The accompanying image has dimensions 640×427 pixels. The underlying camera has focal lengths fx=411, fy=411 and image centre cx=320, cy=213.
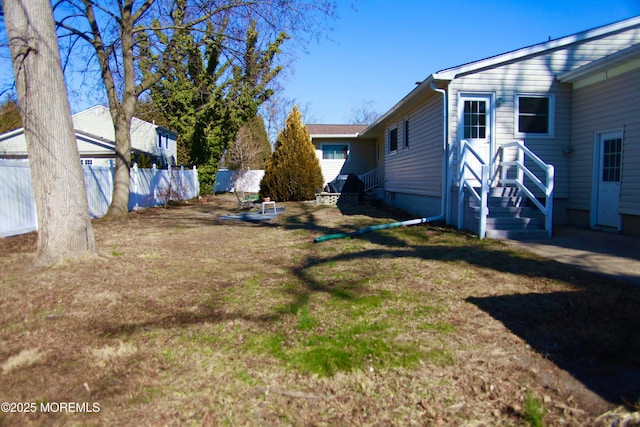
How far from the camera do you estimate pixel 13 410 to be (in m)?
2.47

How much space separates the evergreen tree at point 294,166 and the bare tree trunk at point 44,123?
14104 mm

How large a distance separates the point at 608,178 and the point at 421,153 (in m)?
4.76

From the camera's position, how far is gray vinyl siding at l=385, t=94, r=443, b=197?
10.7 metres

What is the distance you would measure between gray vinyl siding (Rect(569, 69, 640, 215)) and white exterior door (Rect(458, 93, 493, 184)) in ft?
6.65

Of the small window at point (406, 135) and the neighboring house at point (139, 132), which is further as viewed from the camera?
the neighboring house at point (139, 132)

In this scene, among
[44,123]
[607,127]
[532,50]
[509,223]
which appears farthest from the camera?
[532,50]

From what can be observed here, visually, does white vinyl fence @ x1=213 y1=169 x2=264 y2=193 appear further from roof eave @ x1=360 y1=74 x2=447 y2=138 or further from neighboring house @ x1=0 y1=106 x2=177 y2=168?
roof eave @ x1=360 y1=74 x2=447 y2=138

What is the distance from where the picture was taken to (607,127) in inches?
347

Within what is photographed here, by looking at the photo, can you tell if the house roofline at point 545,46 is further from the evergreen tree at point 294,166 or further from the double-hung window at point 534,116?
the evergreen tree at point 294,166

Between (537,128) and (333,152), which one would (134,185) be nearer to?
(333,152)

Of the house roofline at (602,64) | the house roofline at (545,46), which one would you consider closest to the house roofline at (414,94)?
the house roofline at (545,46)

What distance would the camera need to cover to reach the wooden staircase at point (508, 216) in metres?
7.93

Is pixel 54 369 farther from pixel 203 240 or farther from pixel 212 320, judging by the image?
pixel 203 240

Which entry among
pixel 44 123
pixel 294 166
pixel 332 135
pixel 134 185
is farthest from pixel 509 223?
pixel 332 135
